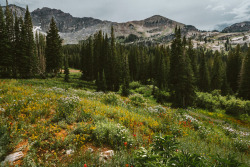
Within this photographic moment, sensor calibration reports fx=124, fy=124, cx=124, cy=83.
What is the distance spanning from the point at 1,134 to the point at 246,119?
2969 cm

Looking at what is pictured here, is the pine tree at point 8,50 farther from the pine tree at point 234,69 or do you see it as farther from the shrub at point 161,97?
the pine tree at point 234,69

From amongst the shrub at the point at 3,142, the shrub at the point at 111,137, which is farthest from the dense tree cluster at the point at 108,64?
the shrub at the point at 3,142

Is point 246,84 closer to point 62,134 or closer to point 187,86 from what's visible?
point 187,86

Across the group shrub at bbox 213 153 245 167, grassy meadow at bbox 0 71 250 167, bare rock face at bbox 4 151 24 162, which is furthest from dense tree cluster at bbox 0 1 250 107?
bare rock face at bbox 4 151 24 162

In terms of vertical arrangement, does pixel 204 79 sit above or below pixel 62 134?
below

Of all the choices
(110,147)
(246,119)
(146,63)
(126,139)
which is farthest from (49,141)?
(146,63)

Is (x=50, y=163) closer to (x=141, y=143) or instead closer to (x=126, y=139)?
(x=126, y=139)

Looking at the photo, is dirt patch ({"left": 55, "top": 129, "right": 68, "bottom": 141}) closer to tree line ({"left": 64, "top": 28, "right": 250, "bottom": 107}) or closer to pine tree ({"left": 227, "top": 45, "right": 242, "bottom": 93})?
tree line ({"left": 64, "top": 28, "right": 250, "bottom": 107})

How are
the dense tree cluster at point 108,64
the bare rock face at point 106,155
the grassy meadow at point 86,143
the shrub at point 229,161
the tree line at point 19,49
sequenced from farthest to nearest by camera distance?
the tree line at point 19,49
the dense tree cluster at point 108,64
the bare rock face at point 106,155
the grassy meadow at point 86,143
the shrub at point 229,161

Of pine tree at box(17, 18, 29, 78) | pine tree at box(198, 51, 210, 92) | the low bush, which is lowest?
the low bush

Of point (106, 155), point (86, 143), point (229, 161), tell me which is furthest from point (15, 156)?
point (229, 161)

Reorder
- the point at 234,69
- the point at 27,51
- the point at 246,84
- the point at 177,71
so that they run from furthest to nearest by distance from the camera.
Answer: the point at 234,69, the point at 27,51, the point at 246,84, the point at 177,71

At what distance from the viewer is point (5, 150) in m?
3.94

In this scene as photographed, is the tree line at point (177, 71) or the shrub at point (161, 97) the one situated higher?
the tree line at point (177, 71)
